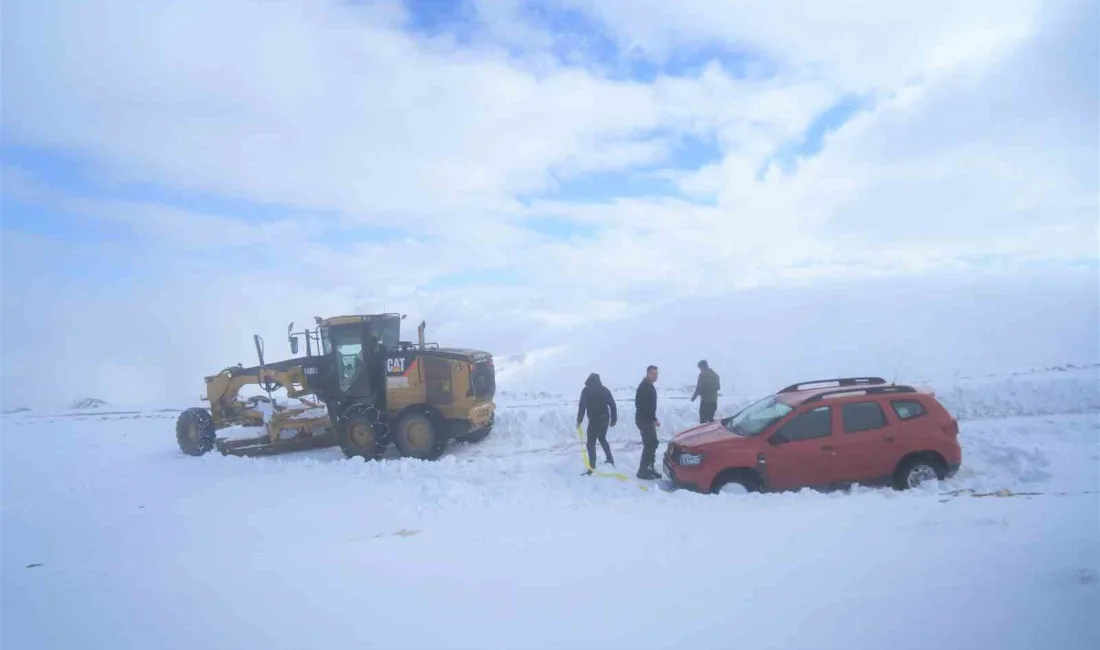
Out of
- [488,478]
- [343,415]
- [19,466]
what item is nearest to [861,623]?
[488,478]

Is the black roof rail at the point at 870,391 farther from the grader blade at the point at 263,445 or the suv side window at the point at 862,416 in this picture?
the grader blade at the point at 263,445

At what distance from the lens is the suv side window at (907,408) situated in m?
7.95

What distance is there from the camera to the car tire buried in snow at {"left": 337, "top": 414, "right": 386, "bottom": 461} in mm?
11516

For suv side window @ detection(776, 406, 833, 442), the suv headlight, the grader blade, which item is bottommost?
the suv headlight

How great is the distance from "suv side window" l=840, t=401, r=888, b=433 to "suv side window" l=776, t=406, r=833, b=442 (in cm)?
21

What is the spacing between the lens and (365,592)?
4613mm

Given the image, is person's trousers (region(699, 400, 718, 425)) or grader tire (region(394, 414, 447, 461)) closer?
grader tire (region(394, 414, 447, 461))

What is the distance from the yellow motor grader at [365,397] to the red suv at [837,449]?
530 centimetres

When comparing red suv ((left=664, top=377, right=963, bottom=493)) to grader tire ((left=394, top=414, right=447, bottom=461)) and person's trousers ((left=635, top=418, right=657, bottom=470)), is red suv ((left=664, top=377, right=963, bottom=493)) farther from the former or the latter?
grader tire ((left=394, top=414, right=447, bottom=461))

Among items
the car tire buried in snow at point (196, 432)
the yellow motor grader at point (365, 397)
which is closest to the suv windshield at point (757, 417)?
the yellow motor grader at point (365, 397)

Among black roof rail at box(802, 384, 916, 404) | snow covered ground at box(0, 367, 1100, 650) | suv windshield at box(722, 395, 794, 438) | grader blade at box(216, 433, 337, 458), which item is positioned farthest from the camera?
grader blade at box(216, 433, 337, 458)

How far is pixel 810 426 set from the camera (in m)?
7.92

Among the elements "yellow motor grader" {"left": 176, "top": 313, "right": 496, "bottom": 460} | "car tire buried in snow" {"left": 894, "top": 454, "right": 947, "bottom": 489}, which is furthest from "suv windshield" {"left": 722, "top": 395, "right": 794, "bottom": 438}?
"yellow motor grader" {"left": 176, "top": 313, "right": 496, "bottom": 460}

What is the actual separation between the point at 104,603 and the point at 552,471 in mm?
6226
